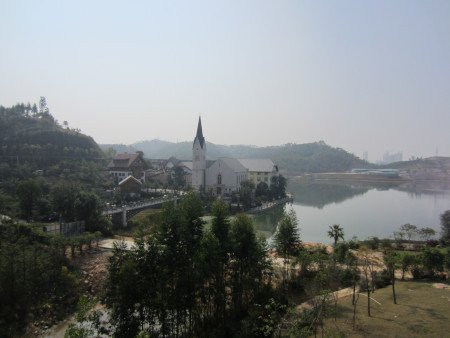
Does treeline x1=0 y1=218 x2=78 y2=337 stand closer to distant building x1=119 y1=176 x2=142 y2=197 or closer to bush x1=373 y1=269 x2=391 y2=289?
bush x1=373 y1=269 x2=391 y2=289

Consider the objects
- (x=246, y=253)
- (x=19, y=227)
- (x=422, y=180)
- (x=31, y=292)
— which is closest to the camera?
(x=31, y=292)

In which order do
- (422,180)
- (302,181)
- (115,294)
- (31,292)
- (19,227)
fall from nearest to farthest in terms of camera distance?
(115,294) → (31,292) → (19,227) → (302,181) → (422,180)

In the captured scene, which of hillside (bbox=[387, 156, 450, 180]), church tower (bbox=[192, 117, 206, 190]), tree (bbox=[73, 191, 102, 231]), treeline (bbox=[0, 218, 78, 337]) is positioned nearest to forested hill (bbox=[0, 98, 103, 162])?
church tower (bbox=[192, 117, 206, 190])

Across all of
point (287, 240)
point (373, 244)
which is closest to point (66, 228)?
point (287, 240)

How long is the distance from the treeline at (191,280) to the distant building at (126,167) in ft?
101

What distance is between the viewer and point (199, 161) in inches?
1763

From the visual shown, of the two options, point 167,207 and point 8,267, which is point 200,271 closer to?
point 167,207

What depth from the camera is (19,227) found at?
57.7 ft

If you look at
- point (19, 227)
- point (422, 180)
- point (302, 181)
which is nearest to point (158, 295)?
point (19, 227)

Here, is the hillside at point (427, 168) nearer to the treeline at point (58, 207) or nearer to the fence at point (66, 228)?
the treeline at point (58, 207)

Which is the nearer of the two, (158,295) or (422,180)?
(158,295)

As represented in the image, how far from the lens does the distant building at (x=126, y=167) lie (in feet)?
137

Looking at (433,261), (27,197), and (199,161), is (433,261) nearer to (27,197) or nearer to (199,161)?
(27,197)

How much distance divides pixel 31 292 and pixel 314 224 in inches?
1038
